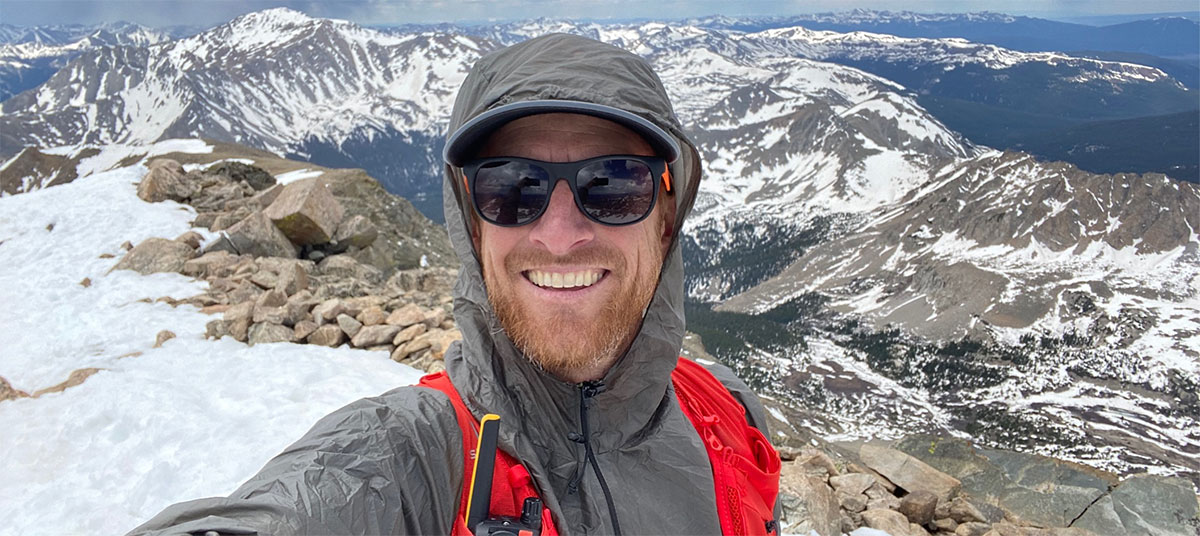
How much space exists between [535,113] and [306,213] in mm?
17953

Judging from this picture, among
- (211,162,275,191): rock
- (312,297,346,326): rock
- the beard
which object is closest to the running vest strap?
the beard

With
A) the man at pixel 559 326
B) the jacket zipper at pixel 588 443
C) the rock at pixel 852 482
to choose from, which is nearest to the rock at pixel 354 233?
the rock at pixel 852 482

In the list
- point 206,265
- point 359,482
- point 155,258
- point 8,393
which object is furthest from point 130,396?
point 359,482

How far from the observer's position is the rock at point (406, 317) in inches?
516

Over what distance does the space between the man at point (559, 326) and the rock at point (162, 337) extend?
11.2 meters

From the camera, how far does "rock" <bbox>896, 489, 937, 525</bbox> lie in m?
10.8

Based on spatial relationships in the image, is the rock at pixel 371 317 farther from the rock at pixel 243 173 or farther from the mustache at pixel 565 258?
the rock at pixel 243 173

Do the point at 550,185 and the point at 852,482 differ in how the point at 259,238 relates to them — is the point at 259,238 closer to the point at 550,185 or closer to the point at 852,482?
the point at 852,482

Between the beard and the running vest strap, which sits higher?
the beard

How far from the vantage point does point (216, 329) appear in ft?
38.5

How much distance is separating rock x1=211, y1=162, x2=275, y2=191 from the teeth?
28.3 metres

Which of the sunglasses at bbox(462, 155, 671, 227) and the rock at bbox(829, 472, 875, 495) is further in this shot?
the rock at bbox(829, 472, 875, 495)

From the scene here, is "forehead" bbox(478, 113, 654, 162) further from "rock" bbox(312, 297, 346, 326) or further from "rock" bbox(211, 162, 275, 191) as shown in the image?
"rock" bbox(211, 162, 275, 191)

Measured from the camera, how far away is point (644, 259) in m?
3.23
